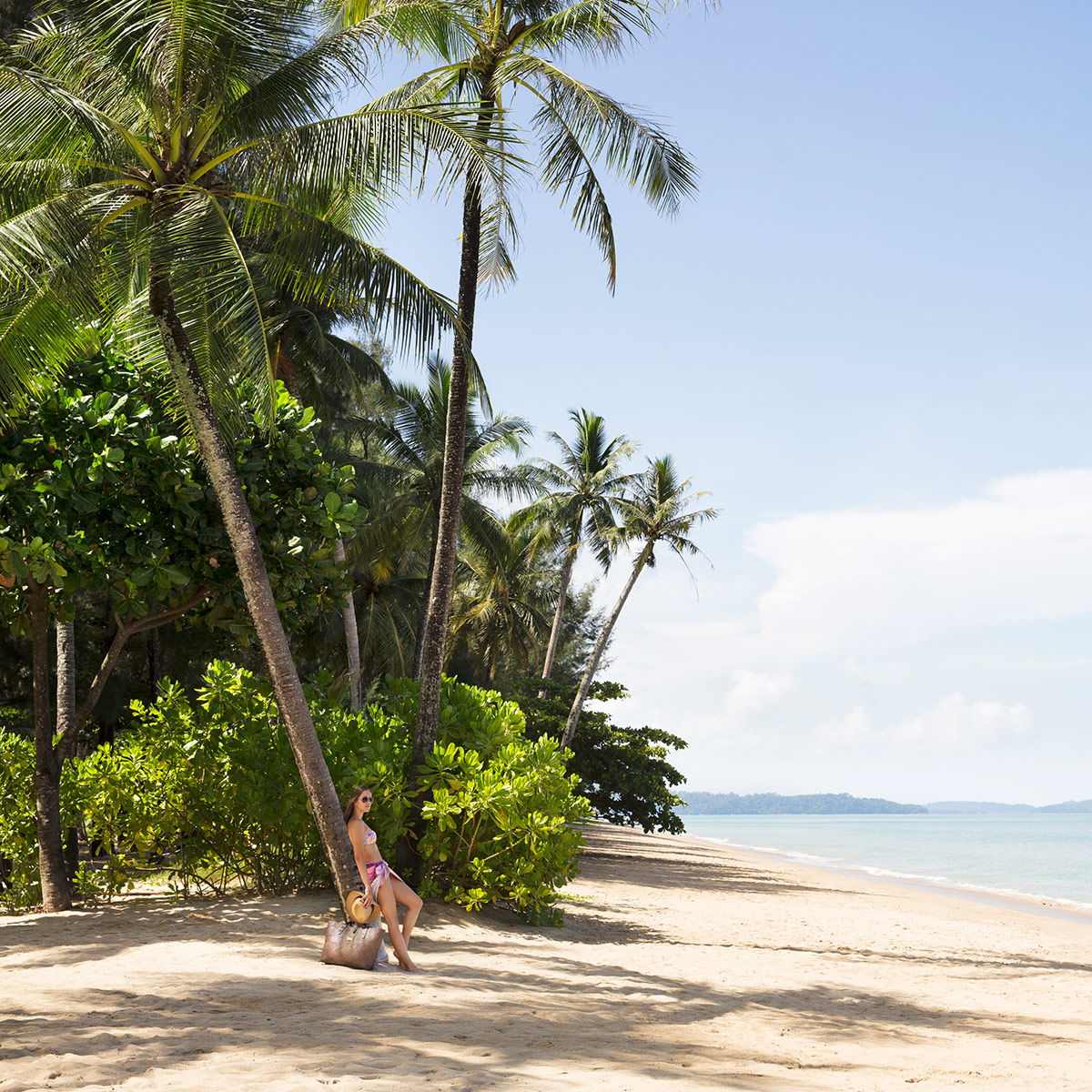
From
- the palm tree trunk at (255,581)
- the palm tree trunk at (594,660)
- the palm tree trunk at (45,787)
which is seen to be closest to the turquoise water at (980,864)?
the palm tree trunk at (594,660)

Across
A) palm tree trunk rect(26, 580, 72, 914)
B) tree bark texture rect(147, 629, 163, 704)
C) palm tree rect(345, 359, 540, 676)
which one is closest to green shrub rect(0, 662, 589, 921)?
palm tree trunk rect(26, 580, 72, 914)

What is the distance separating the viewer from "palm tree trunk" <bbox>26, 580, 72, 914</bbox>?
9.38 metres

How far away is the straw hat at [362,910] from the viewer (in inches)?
272

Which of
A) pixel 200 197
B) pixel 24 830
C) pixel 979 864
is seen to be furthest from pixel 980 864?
pixel 200 197

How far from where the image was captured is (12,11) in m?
14.2

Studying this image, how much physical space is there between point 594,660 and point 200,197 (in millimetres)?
17893

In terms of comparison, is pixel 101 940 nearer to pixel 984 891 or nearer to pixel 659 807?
pixel 659 807

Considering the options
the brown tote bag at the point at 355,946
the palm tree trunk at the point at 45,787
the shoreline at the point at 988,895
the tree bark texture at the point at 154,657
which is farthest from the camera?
the shoreline at the point at 988,895

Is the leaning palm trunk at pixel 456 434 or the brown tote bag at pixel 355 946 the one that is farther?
the leaning palm trunk at pixel 456 434

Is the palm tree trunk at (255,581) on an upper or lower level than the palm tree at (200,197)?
lower

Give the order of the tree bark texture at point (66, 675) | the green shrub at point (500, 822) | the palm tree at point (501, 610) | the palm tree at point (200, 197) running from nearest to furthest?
1. the palm tree at point (200, 197)
2. the green shrub at point (500, 822)
3. the tree bark texture at point (66, 675)
4. the palm tree at point (501, 610)

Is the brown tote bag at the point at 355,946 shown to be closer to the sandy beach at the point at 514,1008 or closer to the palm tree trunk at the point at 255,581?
the sandy beach at the point at 514,1008

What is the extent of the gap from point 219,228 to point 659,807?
18533 mm

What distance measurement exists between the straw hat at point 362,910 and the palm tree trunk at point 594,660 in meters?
16.1
